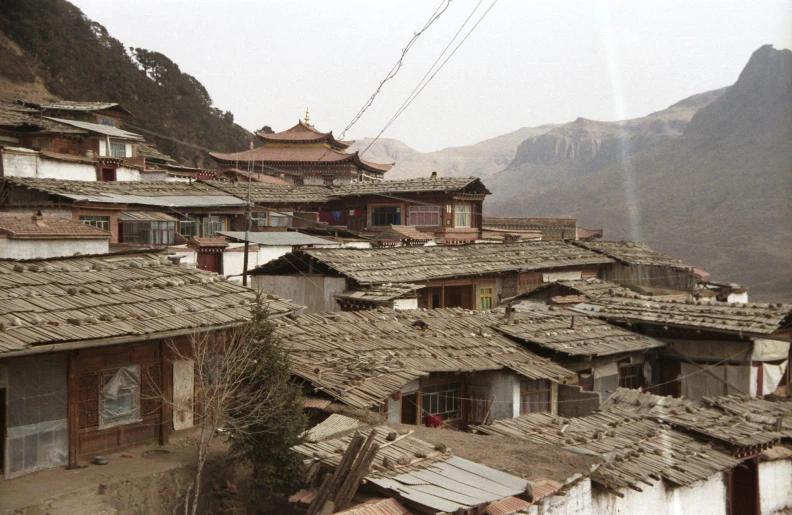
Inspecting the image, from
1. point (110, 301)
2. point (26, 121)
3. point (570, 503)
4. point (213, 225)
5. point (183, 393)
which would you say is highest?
point (26, 121)

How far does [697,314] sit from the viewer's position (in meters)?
22.5

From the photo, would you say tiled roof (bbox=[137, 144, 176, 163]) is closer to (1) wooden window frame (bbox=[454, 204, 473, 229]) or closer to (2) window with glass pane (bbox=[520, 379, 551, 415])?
(1) wooden window frame (bbox=[454, 204, 473, 229])

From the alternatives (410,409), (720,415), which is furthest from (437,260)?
(720,415)

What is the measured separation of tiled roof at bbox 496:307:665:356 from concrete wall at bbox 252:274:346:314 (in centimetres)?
591

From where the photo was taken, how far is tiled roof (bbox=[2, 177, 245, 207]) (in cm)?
2961

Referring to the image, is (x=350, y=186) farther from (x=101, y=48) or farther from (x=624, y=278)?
(x=101, y=48)

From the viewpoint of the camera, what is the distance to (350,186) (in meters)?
43.8

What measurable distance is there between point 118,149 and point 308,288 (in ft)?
88.5

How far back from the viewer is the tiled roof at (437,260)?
80.6 ft

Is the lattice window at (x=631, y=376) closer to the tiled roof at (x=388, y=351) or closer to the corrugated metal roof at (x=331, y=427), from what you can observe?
the tiled roof at (x=388, y=351)

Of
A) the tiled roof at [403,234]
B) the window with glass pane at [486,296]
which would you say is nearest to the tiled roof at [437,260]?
the window with glass pane at [486,296]

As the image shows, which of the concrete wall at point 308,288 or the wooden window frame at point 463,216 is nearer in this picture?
the concrete wall at point 308,288

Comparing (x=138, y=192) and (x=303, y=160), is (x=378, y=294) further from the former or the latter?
(x=303, y=160)

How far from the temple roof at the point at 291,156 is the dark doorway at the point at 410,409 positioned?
37816mm
